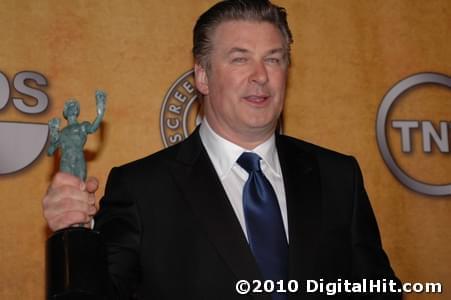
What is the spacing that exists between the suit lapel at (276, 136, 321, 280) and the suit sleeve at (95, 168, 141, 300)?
1.32ft

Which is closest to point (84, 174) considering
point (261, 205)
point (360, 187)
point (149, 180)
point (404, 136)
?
point (149, 180)

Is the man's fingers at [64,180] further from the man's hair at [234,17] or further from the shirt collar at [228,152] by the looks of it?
the man's hair at [234,17]

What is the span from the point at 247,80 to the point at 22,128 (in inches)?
50.8

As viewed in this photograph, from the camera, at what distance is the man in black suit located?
1788 millimetres

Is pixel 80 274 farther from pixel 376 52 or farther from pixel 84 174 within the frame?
pixel 376 52

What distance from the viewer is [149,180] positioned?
1.93 meters

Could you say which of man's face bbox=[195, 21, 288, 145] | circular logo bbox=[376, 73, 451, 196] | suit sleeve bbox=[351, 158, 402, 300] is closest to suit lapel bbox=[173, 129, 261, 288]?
man's face bbox=[195, 21, 288, 145]

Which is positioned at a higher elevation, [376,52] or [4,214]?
[376,52]

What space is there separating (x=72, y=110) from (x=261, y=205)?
1.78ft

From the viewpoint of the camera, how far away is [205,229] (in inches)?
71.6

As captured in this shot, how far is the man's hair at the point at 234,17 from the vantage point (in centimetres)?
205

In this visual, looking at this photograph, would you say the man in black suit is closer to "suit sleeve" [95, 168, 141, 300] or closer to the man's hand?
"suit sleeve" [95, 168, 141, 300]

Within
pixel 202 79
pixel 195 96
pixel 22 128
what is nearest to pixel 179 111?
pixel 195 96

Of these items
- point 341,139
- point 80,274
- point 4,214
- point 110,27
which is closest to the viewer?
point 80,274
